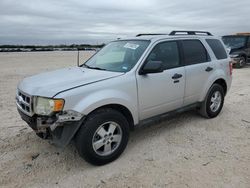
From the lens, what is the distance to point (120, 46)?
4.80m

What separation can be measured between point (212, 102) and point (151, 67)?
7.54 ft

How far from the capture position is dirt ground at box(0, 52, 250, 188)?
331cm

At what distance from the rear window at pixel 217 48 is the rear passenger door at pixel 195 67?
0.99 ft

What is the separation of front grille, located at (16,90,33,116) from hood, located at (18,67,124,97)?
0.24ft

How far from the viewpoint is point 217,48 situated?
5688 millimetres

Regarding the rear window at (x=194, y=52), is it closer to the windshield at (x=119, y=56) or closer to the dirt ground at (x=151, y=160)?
the windshield at (x=119, y=56)

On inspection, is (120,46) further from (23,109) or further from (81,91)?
(23,109)

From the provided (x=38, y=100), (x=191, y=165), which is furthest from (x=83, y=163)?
(x=191, y=165)

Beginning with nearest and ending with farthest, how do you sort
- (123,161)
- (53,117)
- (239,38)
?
1. (53,117)
2. (123,161)
3. (239,38)

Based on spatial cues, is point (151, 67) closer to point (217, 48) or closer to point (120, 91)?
point (120, 91)

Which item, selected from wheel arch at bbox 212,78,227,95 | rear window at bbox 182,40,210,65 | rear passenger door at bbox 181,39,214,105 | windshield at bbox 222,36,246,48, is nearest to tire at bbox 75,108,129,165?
rear passenger door at bbox 181,39,214,105

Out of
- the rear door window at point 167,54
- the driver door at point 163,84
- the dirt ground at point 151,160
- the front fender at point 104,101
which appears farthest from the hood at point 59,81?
the dirt ground at point 151,160

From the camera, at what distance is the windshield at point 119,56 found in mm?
4219

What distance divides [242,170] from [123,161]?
1.64 meters
